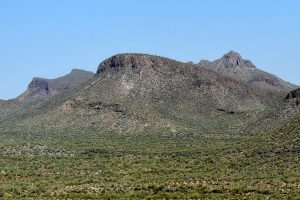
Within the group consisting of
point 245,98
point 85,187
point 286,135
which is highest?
point 245,98

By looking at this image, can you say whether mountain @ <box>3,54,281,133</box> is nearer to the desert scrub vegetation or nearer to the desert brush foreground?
the desert brush foreground

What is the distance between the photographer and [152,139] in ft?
348

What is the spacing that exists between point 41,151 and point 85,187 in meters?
30.8

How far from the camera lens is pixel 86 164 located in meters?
81.6

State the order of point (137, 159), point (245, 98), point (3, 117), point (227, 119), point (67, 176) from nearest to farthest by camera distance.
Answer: point (67, 176) < point (137, 159) < point (227, 119) < point (245, 98) < point (3, 117)

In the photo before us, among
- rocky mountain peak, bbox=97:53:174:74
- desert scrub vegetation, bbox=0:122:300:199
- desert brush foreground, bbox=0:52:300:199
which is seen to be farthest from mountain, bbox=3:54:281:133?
desert scrub vegetation, bbox=0:122:300:199

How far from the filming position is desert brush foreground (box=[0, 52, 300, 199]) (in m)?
61.5

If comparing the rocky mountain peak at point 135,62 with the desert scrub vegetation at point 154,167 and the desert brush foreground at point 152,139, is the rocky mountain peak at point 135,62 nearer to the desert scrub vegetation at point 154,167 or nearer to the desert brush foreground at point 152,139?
the desert brush foreground at point 152,139

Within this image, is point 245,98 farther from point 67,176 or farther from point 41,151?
point 67,176

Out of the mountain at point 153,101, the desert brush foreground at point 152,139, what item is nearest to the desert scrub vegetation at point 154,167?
the desert brush foreground at point 152,139

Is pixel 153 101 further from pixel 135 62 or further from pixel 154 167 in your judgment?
pixel 154 167

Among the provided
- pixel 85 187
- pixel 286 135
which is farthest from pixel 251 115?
pixel 85 187

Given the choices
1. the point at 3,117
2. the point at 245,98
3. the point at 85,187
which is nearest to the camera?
the point at 85,187

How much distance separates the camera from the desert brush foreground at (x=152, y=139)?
61.5m
